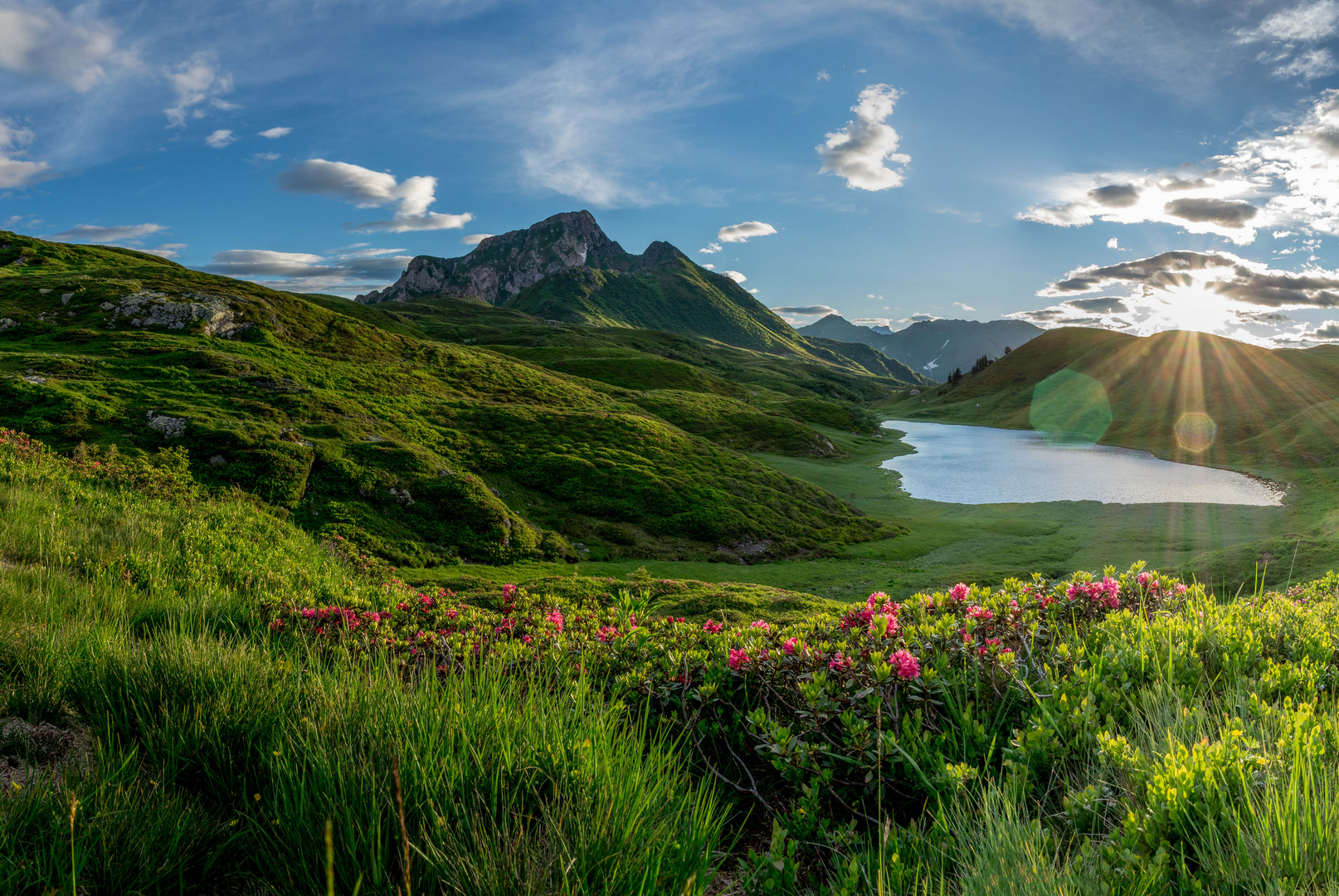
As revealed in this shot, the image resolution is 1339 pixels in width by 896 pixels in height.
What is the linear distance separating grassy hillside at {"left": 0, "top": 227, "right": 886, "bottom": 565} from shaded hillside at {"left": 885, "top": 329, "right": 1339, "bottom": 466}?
93058mm

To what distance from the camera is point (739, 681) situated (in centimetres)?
550

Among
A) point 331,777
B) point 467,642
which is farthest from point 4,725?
point 467,642

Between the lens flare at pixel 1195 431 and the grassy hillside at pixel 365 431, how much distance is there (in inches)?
4048

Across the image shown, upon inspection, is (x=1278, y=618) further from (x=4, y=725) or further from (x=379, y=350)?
(x=379, y=350)

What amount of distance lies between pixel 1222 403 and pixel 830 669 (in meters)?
Result: 176

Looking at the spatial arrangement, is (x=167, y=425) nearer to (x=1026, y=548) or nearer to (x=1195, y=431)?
(x=1026, y=548)

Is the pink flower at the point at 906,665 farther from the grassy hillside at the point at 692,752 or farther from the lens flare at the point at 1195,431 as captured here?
the lens flare at the point at 1195,431

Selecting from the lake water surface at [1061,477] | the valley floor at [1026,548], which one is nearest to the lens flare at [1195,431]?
the lake water surface at [1061,477]

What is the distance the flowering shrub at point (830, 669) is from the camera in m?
4.23

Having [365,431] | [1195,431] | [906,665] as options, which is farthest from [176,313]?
[1195,431]

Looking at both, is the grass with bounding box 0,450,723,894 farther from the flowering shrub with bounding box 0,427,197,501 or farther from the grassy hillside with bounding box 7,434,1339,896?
the flowering shrub with bounding box 0,427,197,501

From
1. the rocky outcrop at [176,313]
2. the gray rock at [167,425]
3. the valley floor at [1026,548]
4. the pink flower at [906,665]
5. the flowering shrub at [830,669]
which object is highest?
the rocky outcrop at [176,313]

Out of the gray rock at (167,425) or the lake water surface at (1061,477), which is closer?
the gray rock at (167,425)

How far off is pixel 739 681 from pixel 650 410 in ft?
256
